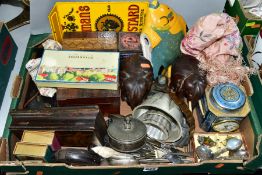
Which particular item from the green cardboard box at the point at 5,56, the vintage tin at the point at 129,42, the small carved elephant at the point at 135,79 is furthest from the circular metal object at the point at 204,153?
the green cardboard box at the point at 5,56

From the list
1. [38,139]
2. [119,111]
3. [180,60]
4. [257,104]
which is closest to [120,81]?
[119,111]

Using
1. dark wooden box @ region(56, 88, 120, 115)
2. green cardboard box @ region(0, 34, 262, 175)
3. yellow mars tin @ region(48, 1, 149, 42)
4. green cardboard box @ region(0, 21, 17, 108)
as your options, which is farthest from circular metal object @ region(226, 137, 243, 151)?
green cardboard box @ region(0, 21, 17, 108)

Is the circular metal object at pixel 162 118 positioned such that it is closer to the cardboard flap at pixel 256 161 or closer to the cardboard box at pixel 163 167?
the cardboard box at pixel 163 167

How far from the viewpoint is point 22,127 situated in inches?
43.5

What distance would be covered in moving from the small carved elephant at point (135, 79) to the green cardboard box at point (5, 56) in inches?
18.9

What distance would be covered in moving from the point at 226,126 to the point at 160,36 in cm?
40

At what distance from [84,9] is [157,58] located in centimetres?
34

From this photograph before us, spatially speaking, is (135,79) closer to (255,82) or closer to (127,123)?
(127,123)

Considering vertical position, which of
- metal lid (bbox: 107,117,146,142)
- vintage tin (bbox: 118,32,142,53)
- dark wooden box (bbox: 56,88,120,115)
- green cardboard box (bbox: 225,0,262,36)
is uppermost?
green cardboard box (bbox: 225,0,262,36)

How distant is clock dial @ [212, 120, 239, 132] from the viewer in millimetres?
1164

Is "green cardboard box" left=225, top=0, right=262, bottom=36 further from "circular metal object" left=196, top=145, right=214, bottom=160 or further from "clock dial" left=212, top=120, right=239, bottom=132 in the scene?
"circular metal object" left=196, top=145, right=214, bottom=160

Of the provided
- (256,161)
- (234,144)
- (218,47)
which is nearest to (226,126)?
(234,144)

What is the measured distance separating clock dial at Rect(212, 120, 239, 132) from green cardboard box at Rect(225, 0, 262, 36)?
0.39 m

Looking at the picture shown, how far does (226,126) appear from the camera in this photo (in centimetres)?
119
